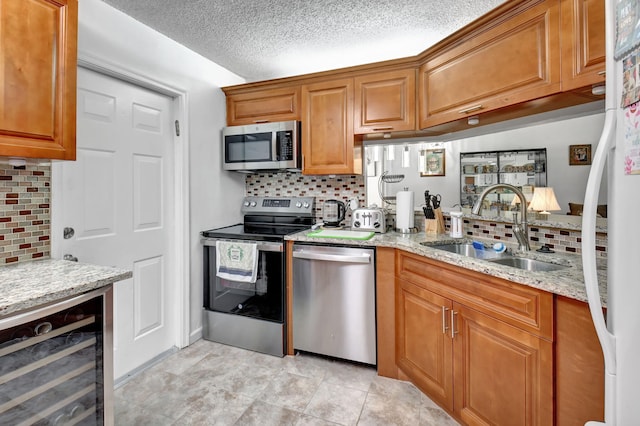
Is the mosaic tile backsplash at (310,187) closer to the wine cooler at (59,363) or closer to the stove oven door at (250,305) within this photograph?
the stove oven door at (250,305)

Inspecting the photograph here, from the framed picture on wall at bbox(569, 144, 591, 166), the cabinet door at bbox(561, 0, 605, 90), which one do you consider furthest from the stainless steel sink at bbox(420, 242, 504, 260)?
the cabinet door at bbox(561, 0, 605, 90)

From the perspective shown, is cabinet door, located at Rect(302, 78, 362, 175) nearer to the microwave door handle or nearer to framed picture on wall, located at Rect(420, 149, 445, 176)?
the microwave door handle

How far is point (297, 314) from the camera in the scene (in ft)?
7.57

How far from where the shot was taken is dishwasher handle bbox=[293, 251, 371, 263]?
2096 mm

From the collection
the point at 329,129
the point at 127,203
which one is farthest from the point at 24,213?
the point at 329,129

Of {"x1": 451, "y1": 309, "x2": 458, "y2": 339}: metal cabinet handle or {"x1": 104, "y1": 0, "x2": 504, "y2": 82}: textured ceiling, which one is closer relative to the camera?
{"x1": 451, "y1": 309, "x2": 458, "y2": 339}: metal cabinet handle

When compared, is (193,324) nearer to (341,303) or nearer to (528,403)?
(341,303)

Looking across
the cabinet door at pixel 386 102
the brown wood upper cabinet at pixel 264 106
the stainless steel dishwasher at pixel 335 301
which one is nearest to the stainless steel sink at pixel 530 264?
the stainless steel dishwasher at pixel 335 301

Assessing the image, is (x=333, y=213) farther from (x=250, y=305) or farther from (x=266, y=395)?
(x=266, y=395)

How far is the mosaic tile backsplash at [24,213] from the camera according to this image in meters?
1.47

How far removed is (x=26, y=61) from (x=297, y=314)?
1965 millimetres

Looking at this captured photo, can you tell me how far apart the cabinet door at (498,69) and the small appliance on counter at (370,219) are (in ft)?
2.41

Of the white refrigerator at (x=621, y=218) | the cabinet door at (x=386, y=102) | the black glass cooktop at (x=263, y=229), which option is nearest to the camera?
the white refrigerator at (x=621, y=218)

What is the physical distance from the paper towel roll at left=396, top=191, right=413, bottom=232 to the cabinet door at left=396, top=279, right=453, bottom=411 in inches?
20.4
